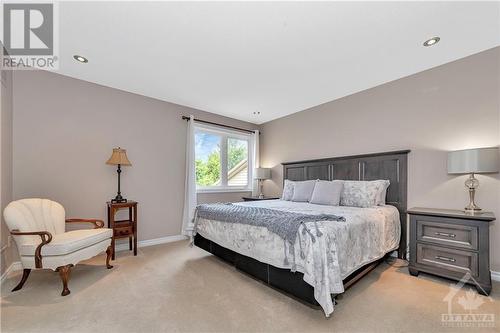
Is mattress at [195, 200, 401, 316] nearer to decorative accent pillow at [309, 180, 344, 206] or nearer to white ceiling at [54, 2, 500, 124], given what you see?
decorative accent pillow at [309, 180, 344, 206]

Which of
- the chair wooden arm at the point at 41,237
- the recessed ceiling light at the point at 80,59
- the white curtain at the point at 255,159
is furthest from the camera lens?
the white curtain at the point at 255,159

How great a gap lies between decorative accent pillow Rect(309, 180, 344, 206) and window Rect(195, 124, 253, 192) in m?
2.16

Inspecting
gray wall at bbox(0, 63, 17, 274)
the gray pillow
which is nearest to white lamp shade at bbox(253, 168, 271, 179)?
the gray pillow

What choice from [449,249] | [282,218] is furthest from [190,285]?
[449,249]

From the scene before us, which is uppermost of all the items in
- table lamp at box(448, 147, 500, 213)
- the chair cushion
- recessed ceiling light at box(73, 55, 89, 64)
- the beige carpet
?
recessed ceiling light at box(73, 55, 89, 64)

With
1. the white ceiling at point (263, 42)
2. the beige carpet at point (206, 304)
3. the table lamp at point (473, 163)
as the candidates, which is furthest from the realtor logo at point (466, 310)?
the white ceiling at point (263, 42)

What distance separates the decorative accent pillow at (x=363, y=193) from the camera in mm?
3115

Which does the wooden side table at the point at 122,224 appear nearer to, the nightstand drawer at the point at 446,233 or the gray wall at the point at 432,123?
the gray wall at the point at 432,123

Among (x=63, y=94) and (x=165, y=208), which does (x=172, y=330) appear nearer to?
(x=165, y=208)

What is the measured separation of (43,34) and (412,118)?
4573 millimetres

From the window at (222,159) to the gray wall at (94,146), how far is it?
457 millimetres

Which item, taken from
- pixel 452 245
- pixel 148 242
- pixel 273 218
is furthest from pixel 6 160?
pixel 452 245

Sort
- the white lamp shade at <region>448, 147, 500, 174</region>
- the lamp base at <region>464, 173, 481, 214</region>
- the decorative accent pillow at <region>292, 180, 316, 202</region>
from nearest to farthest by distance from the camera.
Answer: the white lamp shade at <region>448, 147, 500, 174</region> < the lamp base at <region>464, 173, 481, 214</region> < the decorative accent pillow at <region>292, 180, 316, 202</region>

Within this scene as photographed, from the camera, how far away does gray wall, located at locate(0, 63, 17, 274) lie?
2.49m
